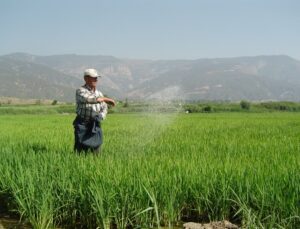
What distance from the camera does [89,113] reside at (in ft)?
21.0

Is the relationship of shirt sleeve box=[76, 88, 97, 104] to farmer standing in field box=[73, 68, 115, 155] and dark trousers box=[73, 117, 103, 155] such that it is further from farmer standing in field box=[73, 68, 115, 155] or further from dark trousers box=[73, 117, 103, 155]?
dark trousers box=[73, 117, 103, 155]

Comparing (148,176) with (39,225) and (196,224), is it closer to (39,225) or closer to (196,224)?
(196,224)

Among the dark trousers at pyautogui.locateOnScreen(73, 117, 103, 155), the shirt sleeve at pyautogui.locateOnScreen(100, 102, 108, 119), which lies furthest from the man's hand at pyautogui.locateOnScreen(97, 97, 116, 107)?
the dark trousers at pyautogui.locateOnScreen(73, 117, 103, 155)

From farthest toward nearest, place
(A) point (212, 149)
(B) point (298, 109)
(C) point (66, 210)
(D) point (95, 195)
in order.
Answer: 1. (B) point (298, 109)
2. (A) point (212, 149)
3. (C) point (66, 210)
4. (D) point (95, 195)

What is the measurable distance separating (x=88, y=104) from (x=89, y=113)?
12cm

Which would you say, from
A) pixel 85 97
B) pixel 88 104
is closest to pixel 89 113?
pixel 88 104

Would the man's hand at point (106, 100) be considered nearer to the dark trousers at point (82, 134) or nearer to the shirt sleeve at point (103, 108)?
the shirt sleeve at point (103, 108)

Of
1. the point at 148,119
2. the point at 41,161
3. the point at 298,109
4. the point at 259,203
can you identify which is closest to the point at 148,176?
the point at 259,203

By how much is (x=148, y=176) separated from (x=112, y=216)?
2.28 feet

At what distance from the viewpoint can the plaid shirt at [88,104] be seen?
625cm

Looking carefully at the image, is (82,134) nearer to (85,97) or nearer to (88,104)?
(88,104)

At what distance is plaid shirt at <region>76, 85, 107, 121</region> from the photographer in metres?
6.25

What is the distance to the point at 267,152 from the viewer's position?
6.83m

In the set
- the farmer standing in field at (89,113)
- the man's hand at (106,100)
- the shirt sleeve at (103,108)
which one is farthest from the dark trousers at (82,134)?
the man's hand at (106,100)
